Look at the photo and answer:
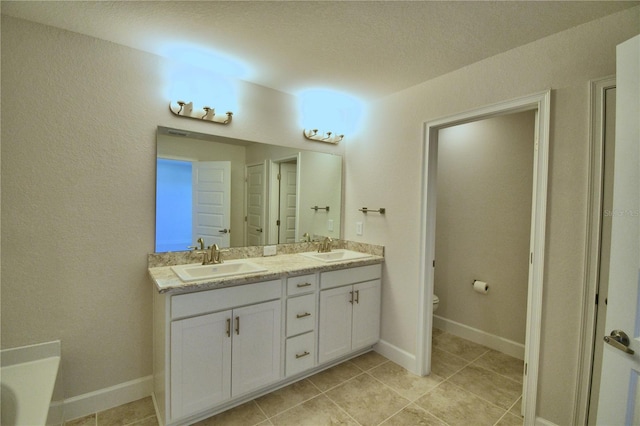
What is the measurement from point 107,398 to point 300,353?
1273 millimetres

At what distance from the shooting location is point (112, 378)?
187cm

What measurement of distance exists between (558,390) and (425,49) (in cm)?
218

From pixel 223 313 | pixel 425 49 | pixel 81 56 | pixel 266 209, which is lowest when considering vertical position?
pixel 223 313

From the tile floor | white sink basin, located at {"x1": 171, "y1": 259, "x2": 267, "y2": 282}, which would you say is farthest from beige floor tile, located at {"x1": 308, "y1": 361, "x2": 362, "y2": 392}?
white sink basin, located at {"x1": 171, "y1": 259, "x2": 267, "y2": 282}

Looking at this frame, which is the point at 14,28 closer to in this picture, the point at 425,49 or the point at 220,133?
the point at 220,133

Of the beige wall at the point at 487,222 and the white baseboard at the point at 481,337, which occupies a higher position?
the beige wall at the point at 487,222

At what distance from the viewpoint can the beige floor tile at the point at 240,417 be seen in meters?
1.74

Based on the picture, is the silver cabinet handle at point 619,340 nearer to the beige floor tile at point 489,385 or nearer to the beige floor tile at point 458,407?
the beige floor tile at point 458,407

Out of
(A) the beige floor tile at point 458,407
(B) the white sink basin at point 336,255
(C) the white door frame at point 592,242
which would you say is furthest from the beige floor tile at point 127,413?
(C) the white door frame at point 592,242

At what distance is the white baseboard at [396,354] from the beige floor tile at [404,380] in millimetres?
43

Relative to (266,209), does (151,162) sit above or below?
above

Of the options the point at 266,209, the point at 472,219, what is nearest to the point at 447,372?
the point at 472,219

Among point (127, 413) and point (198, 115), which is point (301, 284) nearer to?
point (127, 413)

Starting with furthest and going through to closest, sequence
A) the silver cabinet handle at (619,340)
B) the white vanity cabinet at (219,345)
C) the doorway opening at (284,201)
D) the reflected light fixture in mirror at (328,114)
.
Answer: the reflected light fixture in mirror at (328,114), the doorway opening at (284,201), the white vanity cabinet at (219,345), the silver cabinet handle at (619,340)
